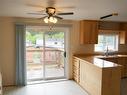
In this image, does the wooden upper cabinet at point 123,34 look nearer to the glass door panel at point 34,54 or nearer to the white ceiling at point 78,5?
the white ceiling at point 78,5

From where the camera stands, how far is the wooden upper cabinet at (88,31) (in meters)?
5.41

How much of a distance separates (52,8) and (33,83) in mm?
2983

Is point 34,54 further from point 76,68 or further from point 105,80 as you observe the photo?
point 105,80

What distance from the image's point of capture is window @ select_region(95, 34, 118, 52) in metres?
6.24

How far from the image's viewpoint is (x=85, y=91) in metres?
4.55

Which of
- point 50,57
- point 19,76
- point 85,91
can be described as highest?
point 50,57

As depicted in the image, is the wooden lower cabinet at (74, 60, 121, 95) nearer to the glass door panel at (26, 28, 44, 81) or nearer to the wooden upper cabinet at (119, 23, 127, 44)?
the glass door panel at (26, 28, 44, 81)

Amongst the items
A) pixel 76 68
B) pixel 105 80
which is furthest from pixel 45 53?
pixel 105 80

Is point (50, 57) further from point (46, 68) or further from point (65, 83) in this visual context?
point (65, 83)

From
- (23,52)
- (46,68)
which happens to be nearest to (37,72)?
(46,68)

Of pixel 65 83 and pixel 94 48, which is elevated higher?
pixel 94 48

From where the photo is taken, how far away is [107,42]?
252 inches

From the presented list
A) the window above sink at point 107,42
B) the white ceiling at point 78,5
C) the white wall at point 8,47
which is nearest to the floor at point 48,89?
the white wall at point 8,47

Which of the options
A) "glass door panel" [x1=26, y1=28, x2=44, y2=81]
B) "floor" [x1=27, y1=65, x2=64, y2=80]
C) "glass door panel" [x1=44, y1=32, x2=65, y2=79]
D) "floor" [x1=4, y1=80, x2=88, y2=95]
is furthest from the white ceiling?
"floor" [x1=27, y1=65, x2=64, y2=80]
